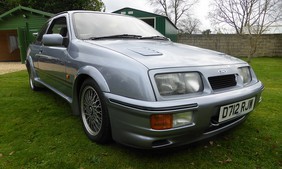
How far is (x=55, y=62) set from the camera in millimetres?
2969

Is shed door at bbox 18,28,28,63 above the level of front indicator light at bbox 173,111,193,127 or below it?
above

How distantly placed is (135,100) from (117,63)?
413mm

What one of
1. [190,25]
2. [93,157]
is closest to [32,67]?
[93,157]

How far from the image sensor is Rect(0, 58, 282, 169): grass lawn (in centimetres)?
193

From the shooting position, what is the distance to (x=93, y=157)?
2.01 m

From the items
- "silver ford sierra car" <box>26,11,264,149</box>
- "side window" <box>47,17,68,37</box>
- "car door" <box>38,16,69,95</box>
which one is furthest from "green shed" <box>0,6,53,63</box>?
"silver ford sierra car" <box>26,11,264,149</box>

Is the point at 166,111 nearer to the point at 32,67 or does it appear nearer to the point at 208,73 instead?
Answer: the point at 208,73

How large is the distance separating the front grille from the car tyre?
962 mm

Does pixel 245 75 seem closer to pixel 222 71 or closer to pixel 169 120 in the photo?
pixel 222 71

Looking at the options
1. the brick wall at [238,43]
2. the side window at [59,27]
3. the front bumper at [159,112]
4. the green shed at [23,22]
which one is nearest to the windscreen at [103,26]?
the side window at [59,27]

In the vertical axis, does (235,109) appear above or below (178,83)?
below

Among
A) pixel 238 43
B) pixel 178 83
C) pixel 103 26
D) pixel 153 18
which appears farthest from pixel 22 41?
pixel 238 43

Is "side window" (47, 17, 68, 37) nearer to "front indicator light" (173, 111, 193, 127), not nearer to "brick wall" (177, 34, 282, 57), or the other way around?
"front indicator light" (173, 111, 193, 127)

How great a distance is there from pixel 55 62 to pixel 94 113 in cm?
118
